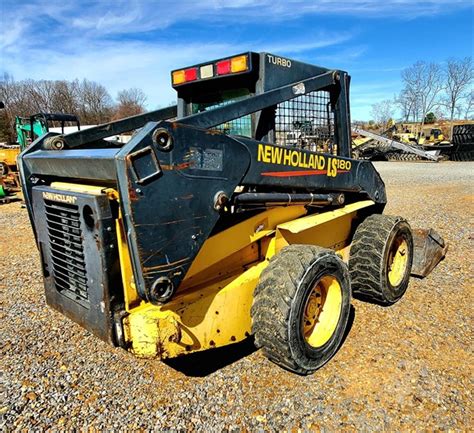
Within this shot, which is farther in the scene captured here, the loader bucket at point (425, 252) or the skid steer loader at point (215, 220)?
the loader bucket at point (425, 252)

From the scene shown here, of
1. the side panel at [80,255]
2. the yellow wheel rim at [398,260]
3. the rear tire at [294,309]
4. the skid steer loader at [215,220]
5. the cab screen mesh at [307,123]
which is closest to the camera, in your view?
the skid steer loader at [215,220]

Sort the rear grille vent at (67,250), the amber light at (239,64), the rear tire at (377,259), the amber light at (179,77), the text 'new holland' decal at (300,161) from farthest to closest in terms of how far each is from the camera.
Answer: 1. the rear tire at (377,259)
2. the amber light at (179,77)
3. the amber light at (239,64)
4. the text 'new holland' decal at (300,161)
5. the rear grille vent at (67,250)

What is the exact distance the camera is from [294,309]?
2.67 m

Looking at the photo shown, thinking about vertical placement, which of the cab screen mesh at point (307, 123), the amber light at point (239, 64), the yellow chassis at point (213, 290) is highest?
the amber light at point (239, 64)

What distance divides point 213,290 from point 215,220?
54cm

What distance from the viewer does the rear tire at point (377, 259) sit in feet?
12.7

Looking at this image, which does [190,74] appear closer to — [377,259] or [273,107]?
[273,107]

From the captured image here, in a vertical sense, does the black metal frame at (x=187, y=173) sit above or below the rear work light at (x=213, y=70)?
below

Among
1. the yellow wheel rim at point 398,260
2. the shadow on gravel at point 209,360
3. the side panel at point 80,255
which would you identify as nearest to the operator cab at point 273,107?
the yellow wheel rim at point 398,260

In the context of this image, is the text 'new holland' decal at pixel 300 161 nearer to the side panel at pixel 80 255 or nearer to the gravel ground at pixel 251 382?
the side panel at pixel 80 255

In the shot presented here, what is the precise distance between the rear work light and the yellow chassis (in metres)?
1.16

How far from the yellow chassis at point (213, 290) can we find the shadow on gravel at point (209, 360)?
1.52 feet

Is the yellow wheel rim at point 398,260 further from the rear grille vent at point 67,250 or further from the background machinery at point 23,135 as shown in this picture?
the background machinery at point 23,135

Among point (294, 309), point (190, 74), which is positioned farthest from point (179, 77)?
point (294, 309)
